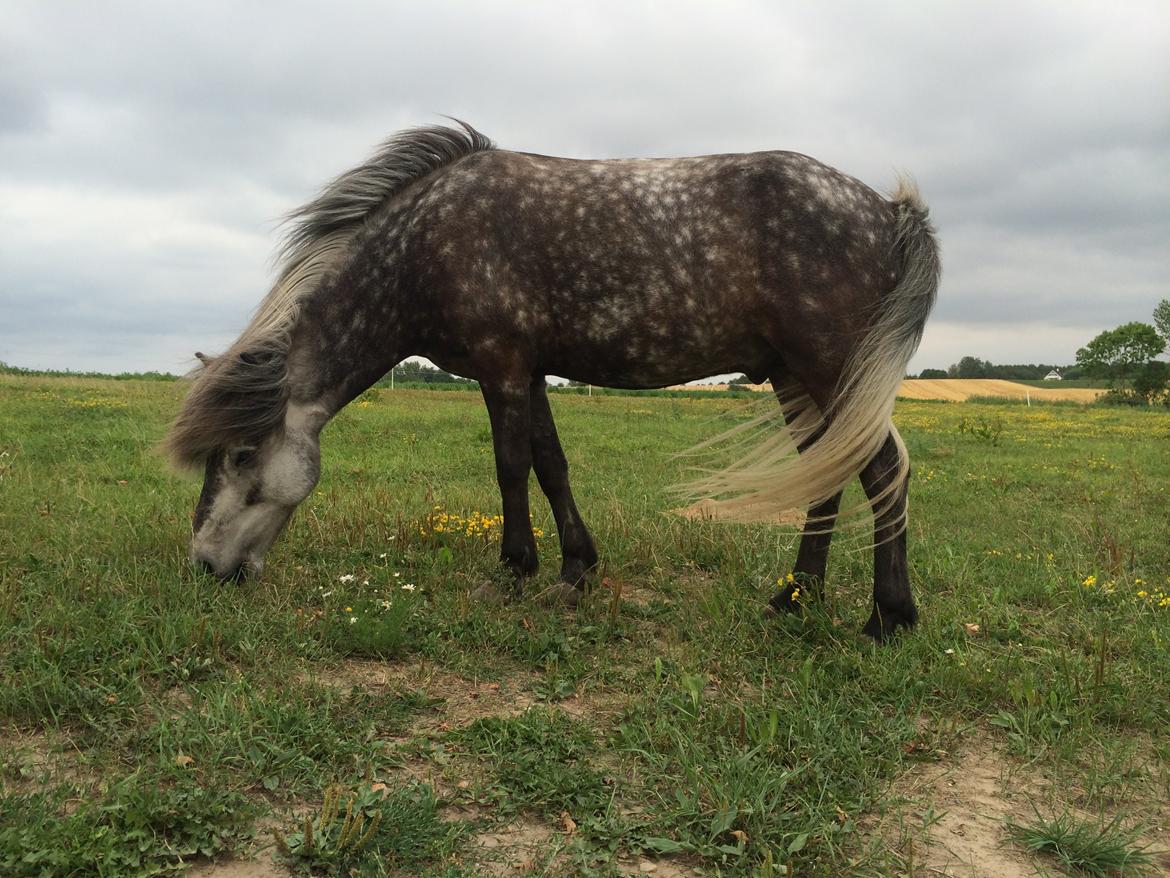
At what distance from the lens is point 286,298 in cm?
489

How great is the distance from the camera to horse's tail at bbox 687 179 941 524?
163 inches

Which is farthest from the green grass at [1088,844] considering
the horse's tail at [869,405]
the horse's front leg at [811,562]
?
the horse's front leg at [811,562]

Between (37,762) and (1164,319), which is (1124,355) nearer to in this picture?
(1164,319)

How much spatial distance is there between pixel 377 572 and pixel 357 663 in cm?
Result: 122

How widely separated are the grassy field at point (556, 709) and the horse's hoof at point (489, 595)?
0.29ft

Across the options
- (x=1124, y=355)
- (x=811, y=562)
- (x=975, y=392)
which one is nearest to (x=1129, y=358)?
(x=1124, y=355)

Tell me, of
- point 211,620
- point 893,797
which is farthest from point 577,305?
point 893,797

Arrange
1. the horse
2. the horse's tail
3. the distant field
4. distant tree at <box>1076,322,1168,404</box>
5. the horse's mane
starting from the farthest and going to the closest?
distant tree at <box>1076,322,1168,404</box>
the distant field
the horse's mane
the horse
the horse's tail

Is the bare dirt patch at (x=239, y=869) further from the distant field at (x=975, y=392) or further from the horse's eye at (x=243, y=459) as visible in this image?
the distant field at (x=975, y=392)

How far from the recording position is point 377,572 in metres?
5.06

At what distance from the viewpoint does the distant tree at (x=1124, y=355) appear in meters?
67.7

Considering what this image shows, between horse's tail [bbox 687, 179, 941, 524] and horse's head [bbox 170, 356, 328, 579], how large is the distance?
248 cm

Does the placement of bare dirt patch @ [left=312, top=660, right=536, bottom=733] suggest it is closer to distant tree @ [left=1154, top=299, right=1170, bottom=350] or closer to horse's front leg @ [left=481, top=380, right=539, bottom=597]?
horse's front leg @ [left=481, top=380, right=539, bottom=597]

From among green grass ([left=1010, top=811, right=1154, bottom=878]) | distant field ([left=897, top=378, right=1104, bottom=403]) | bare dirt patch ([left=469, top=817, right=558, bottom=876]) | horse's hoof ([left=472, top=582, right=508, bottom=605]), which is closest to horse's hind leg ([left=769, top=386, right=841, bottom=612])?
horse's hoof ([left=472, top=582, right=508, bottom=605])
